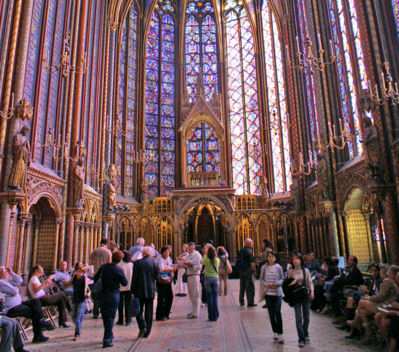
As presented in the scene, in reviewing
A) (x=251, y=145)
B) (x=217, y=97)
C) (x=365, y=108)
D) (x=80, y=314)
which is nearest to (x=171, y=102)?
(x=217, y=97)

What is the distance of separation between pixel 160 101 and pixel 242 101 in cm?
683

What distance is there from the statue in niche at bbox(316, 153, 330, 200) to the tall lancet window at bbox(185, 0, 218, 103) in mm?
14106

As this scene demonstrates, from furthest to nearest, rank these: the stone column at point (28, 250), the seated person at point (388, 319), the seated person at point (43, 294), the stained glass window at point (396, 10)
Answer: the stone column at point (28, 250) < the stained glass window at point (396, 10) < the seated person at point (43, 294) < the seated person at point (388, 319)

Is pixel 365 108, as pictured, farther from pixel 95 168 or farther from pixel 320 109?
pixel 95 168

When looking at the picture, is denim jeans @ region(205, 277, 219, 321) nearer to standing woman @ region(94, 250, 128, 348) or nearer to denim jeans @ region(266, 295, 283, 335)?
denim jeans @ region(266, 295, 283, 335)

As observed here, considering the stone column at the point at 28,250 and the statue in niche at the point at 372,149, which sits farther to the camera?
the stone column at the point at 28,250

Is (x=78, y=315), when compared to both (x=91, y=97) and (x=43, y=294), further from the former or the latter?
(x=91, y=97)

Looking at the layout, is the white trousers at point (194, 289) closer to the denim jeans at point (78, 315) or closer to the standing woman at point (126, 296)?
the standing woman at point (126, 296)

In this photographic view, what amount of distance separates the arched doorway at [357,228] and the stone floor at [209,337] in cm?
805

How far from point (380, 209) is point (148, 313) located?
9124 millimetres

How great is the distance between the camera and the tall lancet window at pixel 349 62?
580 inches

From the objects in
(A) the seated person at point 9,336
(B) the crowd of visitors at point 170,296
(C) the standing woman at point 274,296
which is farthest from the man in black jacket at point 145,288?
(C) the standing woman at point 274,296

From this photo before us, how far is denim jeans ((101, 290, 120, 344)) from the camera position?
5818 mm

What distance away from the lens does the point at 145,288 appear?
21.2 feet
